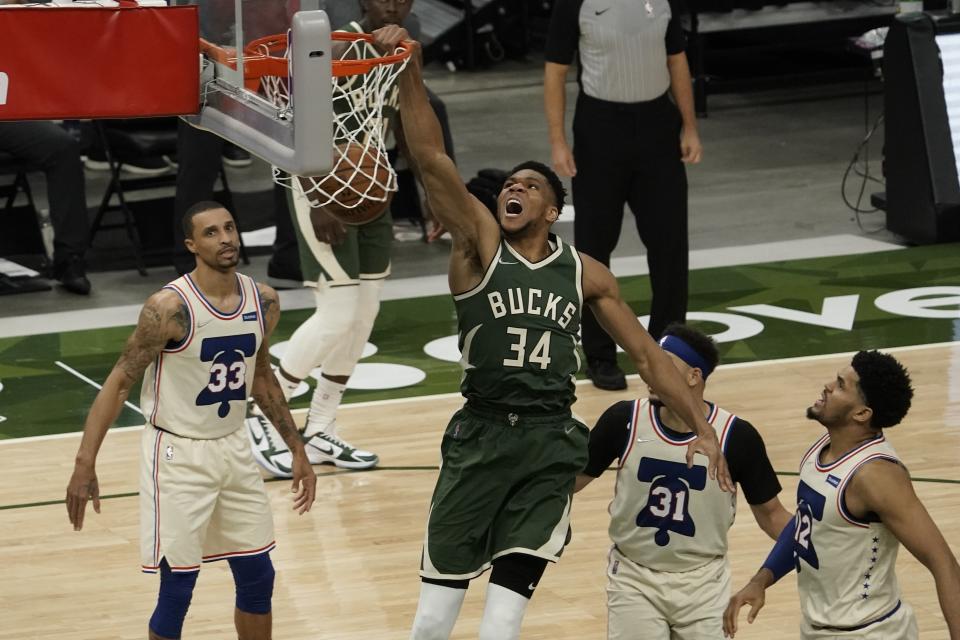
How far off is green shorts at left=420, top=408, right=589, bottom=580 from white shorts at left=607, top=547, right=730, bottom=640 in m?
0.29

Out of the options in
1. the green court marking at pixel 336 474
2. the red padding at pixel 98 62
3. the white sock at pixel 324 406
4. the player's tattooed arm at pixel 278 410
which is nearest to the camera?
the red padding at pixel 98 62

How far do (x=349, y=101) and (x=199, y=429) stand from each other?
1.56 m

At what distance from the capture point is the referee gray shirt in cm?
802

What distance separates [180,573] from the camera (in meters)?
5.19

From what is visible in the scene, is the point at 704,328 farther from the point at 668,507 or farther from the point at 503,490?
the point at 668,507

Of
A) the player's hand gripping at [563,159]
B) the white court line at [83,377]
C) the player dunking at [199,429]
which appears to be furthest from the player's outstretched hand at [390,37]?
the white court line at [83,377]

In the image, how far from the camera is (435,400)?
8.38 metres

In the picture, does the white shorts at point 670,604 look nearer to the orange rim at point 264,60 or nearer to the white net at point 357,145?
the orange rim at point 264,60

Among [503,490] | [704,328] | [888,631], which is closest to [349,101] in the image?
[503,490]

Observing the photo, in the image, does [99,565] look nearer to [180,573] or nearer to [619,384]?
[180,573]

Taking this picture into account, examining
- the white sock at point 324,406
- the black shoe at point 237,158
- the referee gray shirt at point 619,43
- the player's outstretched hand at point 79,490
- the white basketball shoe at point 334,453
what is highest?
the referee gray shirt at point 619,43

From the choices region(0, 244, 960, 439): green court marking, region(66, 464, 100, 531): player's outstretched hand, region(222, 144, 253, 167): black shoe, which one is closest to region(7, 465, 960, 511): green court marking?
region(0, 244, 960, 439): green court marking

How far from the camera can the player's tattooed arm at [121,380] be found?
16.7 feet

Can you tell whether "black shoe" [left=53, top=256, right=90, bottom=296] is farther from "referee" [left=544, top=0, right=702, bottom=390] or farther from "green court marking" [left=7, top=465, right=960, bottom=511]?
"referee" [left=544, top=0, right=702, bottom=390]
